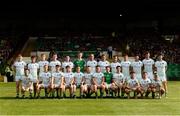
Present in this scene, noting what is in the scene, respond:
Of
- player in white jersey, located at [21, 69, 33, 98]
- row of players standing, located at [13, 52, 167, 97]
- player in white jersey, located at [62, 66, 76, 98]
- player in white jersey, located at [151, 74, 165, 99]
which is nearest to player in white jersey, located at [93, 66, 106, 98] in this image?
row of players standing, located at [13, 52, 167, 97]

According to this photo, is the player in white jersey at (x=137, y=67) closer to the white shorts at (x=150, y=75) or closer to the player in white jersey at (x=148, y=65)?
the player in white jersey at (x=148, y=65)

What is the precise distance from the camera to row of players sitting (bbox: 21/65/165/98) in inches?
838

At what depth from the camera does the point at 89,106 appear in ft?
60.3

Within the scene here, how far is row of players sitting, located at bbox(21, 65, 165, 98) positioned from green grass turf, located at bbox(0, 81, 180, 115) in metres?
0.81

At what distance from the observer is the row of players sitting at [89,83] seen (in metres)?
21.3

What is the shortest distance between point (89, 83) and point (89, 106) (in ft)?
10.7

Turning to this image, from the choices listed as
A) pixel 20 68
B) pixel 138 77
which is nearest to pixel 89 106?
pixel 138 77

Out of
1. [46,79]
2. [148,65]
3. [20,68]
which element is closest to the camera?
[46,79]

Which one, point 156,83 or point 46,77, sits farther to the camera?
point 156,83

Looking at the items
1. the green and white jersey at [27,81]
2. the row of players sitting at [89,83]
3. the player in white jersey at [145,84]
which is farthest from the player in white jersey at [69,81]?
the player in white jersey at [145,84]

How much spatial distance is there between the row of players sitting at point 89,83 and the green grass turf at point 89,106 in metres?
0.81

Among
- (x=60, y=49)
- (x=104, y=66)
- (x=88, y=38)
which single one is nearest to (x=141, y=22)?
(x=88, y=38)

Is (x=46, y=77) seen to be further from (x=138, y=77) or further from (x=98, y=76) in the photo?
(x=138, y=77)

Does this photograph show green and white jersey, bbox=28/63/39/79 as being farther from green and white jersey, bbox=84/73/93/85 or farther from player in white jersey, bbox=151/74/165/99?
player in white jersey, bbox=151/74/165/99
